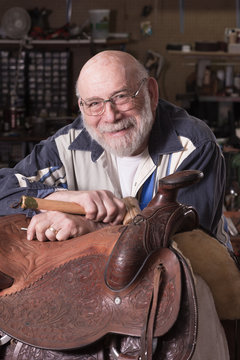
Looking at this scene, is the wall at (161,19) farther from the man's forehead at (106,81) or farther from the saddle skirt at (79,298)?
the saddle skirt at (79,298)

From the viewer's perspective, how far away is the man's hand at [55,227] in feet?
3.87

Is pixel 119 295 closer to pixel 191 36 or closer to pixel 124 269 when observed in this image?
pixel 124 269

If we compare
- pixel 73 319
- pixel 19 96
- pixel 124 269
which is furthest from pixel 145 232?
pixel 19 96

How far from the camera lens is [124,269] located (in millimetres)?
890

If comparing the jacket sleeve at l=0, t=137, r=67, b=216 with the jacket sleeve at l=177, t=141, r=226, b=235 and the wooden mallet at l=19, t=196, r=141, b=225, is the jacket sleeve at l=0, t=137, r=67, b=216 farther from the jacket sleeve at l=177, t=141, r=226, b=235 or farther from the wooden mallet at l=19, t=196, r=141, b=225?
the jacket sleeve at l=177, t=141, r=226, b=235

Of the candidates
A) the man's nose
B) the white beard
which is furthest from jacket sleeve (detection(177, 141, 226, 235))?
the man's nose

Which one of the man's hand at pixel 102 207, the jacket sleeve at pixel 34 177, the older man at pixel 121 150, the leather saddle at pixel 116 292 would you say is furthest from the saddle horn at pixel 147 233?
the jacket sleeve at pixel 34 177

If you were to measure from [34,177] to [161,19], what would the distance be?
15.4 ft

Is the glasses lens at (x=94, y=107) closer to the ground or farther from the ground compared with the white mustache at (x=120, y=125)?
farther from the ground

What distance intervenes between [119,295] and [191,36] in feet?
17.5

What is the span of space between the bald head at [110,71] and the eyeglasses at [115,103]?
40 millimetres

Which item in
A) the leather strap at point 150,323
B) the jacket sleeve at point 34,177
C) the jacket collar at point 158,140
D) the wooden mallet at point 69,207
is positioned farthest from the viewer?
the jacket collar at point 158,140

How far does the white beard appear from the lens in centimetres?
154

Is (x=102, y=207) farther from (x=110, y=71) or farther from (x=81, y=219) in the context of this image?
(x=110, y=71)
